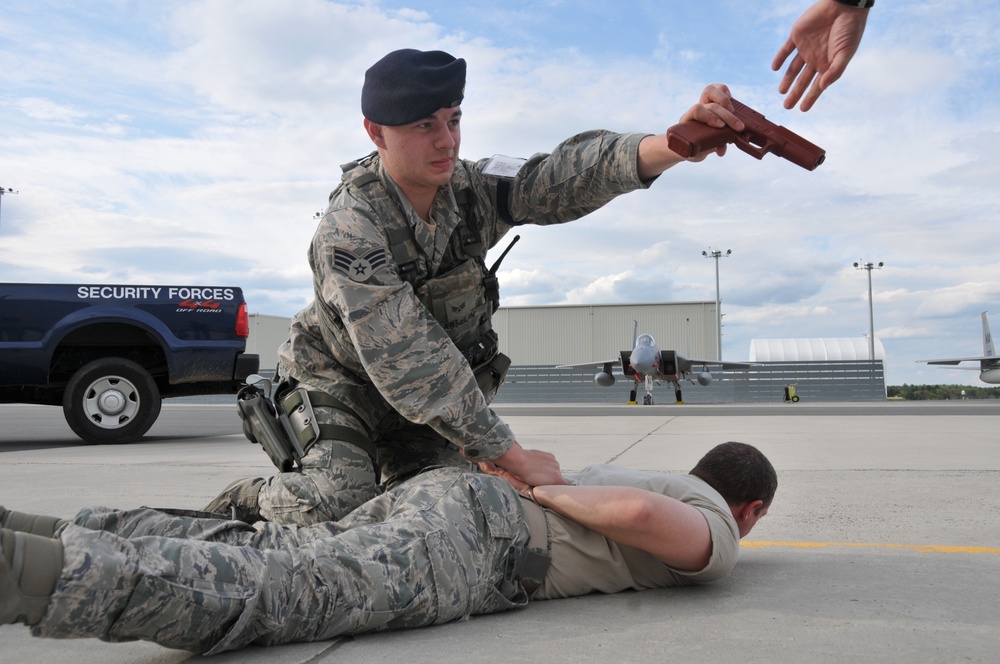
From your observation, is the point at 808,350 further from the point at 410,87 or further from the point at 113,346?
the point at 410,87

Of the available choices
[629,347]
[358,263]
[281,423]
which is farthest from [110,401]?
[629,347]

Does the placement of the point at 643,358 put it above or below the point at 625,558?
above

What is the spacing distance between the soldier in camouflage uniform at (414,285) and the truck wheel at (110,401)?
5.80m

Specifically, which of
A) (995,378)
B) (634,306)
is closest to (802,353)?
(634,306)

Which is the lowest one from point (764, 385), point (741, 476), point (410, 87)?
point (764, 385)

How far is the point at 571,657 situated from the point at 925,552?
1.86 meters

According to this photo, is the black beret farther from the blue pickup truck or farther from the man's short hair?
the blue pickup truck

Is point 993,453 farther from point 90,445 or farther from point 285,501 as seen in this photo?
point 90,445

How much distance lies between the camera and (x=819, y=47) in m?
2.35

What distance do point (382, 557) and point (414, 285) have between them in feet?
4.08

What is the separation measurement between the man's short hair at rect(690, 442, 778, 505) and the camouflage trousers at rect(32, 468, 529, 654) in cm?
75

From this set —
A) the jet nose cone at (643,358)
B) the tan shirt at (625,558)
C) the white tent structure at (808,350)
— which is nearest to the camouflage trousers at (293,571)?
the tan shirt at (625,558)

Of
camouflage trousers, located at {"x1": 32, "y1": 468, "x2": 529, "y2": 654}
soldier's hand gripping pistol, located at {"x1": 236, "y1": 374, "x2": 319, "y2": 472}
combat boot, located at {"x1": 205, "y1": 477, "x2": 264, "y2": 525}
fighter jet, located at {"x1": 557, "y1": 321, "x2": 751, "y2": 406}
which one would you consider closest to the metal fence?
fighter jet, located at {"x1": 557, "y1": 321, "x2": 751, "y2": 406}

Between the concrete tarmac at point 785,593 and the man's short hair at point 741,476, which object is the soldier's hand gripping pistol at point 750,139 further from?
the concrete tarmac at point 785,593
